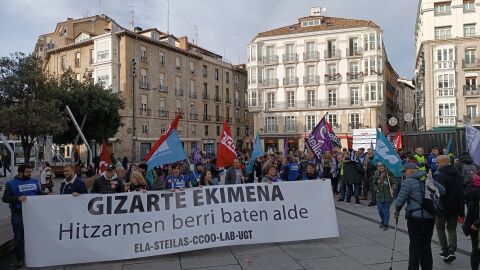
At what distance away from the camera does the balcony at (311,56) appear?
165 ft

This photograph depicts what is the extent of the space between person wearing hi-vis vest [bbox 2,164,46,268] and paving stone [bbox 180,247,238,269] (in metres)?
2.54

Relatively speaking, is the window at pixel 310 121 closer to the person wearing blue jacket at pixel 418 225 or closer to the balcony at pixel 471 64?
the balcony at pixel 471 64

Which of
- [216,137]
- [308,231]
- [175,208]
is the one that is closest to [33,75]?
[175,208]

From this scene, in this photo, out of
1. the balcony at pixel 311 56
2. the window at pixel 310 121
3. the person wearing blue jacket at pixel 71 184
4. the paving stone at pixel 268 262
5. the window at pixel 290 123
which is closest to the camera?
the paving stone at pixel 268 262

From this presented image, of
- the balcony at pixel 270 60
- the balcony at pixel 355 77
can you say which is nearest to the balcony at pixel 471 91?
the balcony at pixel 355 77

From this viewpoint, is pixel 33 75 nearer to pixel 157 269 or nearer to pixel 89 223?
pixel 89 223

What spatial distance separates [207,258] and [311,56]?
152 ft

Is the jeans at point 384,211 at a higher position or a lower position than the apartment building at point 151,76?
lower

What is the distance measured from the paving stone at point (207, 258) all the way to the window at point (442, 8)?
Answer: 142 ft

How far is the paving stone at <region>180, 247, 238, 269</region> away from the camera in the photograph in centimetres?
624

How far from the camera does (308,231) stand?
24.2 feet

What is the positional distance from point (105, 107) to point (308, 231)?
2257 cm

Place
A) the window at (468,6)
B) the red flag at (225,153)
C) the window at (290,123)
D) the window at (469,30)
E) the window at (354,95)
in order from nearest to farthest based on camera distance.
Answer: the red flag at (225,153) → the window at (468,6) → the window at (469,30) → the window at (354,95) → the window at (290,123)

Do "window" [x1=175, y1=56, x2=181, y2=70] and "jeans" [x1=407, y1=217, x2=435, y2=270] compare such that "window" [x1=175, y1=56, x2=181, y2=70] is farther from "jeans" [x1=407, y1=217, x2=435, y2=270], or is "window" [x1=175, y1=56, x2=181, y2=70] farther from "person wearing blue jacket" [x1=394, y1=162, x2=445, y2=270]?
"jeans" [x1=407, y1=217, x2=435, y2=270]
